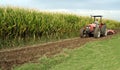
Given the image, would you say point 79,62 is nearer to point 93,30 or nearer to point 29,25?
point 29,25

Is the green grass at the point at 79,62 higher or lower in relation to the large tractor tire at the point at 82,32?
higher

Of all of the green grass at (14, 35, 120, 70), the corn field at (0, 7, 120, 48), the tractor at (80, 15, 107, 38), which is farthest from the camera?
the tractor at (80, 15, 107, 38)

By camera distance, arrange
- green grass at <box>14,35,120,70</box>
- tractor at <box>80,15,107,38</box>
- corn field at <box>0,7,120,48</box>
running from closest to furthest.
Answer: green grass at <box>14,35,120,70</box>
corn field at <box>0,7,120,48</box>
tractor at <box>80,15,107,38</box>

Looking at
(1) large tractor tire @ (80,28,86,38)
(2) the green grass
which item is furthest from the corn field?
(2) the green grass

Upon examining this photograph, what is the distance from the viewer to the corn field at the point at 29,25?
20234 mm

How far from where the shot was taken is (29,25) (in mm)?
22219

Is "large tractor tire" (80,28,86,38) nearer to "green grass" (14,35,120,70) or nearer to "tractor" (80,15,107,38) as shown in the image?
"tractor" (80,15,107,38)

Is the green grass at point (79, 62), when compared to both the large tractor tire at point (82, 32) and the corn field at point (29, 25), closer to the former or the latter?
the corn field at point (29, 25)

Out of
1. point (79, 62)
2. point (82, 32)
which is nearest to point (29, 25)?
point (82, 32)

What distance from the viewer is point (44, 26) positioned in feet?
78.6

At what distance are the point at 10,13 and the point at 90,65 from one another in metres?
10.5

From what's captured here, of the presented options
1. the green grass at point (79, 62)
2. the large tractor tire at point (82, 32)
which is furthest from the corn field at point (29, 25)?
the green grass at point (79, 62)

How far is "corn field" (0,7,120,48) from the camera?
20234 mm

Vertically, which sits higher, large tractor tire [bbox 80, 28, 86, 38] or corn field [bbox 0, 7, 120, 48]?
corn field [bbox 0, 7, 120, 48]
